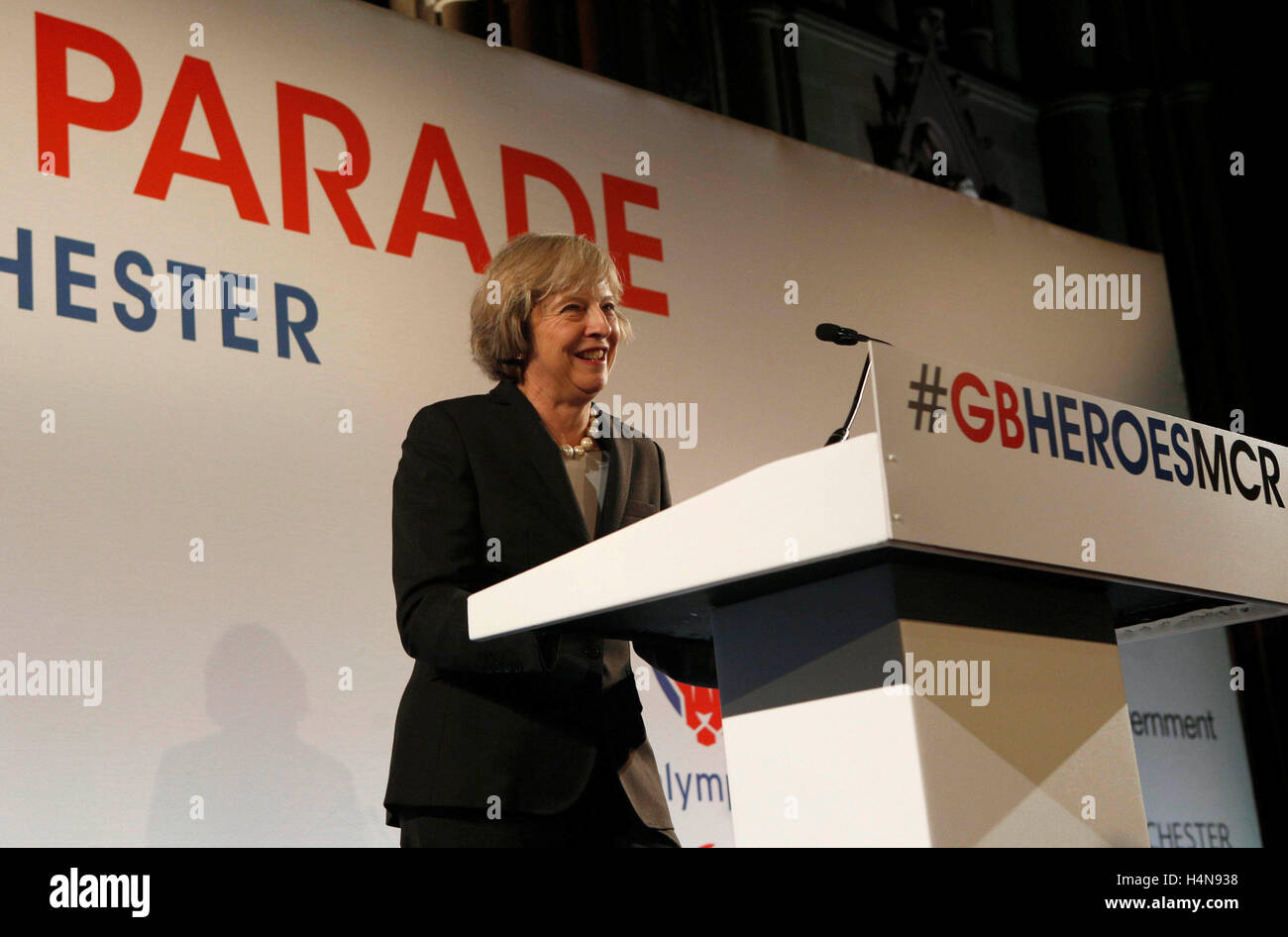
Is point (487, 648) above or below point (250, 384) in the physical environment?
below

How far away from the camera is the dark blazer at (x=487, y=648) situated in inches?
54.1

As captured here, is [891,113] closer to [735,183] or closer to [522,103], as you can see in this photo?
[735,183]

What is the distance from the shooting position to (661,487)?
1.77m

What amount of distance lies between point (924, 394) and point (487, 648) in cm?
49

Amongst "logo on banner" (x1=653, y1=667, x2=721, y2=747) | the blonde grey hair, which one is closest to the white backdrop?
"logo on banner" (x1=653, y1=667, x2=721, y2=747)

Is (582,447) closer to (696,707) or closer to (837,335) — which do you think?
(837,335)

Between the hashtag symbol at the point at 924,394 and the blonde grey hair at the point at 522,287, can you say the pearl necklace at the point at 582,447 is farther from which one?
the hashtag symbol at the point at 924,394

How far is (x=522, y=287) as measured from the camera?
5.67 ft

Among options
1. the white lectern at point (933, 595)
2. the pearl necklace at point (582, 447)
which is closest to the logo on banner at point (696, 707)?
the pearl necklace at point (582, 447)

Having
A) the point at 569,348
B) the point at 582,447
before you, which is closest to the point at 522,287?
the point at 569,348

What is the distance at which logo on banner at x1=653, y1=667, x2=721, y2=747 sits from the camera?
3191mm

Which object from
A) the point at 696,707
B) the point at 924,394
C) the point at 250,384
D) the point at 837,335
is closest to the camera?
the point at 924,394
